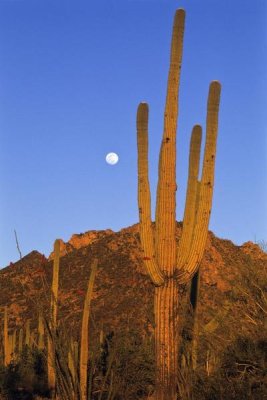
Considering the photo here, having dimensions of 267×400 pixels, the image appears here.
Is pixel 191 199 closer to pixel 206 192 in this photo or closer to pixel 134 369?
pixel 206 192

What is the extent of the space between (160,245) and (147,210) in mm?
705

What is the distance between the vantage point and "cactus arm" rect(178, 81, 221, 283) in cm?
1023

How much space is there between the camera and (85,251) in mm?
42906

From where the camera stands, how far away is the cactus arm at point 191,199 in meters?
10.3

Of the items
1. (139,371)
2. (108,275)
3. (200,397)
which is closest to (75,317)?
(108,275)

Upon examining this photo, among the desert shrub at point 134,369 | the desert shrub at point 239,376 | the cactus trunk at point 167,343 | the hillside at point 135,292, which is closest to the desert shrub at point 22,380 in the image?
the hillside at point 135,292

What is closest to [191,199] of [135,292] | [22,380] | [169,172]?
[169,172]

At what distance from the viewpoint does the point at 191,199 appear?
10.6m

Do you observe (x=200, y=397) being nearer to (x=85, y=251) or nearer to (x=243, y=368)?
(x=243, y=368)

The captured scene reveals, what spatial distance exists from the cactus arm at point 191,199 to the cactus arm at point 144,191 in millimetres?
485

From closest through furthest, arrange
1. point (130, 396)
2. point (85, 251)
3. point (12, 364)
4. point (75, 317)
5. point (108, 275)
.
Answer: point (130, 396)
point (12, 364)
point (75, 317)
point (108, 275)
point (85, 251)

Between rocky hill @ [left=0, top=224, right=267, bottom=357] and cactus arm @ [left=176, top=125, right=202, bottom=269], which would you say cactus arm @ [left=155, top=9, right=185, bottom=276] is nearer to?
cactus arm @ [left=176, top=125, right=202, bottom=269]

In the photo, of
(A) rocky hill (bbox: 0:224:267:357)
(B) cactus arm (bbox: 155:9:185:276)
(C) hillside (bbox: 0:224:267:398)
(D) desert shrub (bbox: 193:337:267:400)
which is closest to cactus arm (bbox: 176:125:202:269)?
(B) cactus arm (bbox: 155:9:185:276)

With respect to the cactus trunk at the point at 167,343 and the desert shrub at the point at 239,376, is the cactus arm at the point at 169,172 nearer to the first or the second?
the cactus trunk at the point at 167,343
